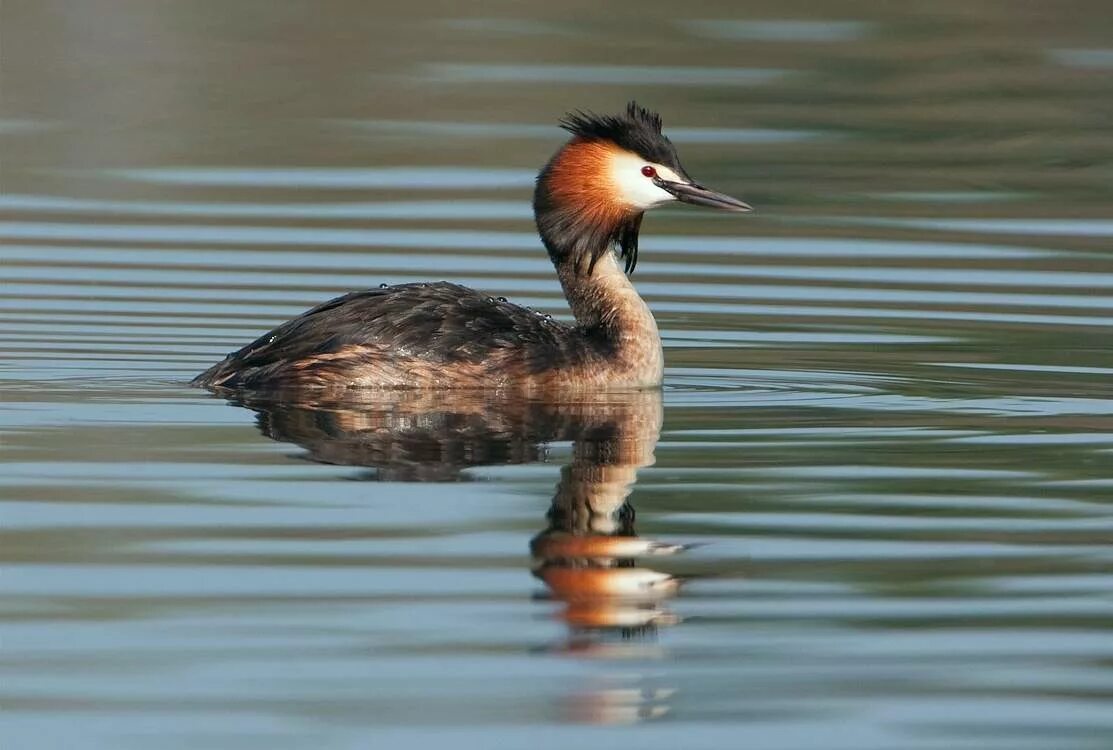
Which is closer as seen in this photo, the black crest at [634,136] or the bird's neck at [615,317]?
the bird's neck at [615,317]

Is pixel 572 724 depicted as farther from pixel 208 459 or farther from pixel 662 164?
pixel 662 164

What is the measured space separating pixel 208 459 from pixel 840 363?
11.8 feet

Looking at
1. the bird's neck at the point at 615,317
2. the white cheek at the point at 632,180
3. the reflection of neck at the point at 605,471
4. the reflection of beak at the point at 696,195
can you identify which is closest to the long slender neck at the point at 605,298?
the bird's neck at the point at 615,317

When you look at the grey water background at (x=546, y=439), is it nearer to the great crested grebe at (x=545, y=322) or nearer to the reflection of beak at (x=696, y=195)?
the great crested grebe at (x=545, y=322)

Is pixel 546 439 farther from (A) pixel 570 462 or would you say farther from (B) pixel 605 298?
(B) pixel 605 298

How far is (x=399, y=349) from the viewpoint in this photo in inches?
444

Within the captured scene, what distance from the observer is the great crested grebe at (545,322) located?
1127 cm

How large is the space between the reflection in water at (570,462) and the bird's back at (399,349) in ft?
0.33

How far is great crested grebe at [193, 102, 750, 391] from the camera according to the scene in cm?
1127

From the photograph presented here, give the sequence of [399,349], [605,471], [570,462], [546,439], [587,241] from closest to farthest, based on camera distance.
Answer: [605,471] → [570,462] → [546,439] → [399,349] → [587,241]

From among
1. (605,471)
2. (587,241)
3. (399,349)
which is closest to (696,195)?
(587,241)

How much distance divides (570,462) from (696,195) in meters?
2.57

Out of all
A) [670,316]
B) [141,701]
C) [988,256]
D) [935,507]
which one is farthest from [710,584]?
[988,256]

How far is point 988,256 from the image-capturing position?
15500mm
